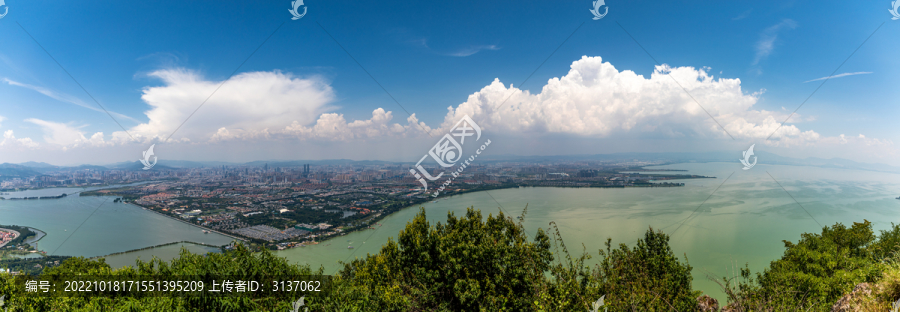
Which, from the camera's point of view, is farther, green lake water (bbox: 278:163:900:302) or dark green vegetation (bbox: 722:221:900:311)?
green lake water (bbox: 278:163:900:302)

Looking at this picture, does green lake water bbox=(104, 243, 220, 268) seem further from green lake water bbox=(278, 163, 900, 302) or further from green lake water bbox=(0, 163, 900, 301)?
green lake water bbox=(278, 163, 900, 302)

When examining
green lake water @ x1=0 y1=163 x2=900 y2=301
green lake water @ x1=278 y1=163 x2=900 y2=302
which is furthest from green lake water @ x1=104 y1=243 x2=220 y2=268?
green lake water @ x1=278 y1=163 x2=900 y2=302

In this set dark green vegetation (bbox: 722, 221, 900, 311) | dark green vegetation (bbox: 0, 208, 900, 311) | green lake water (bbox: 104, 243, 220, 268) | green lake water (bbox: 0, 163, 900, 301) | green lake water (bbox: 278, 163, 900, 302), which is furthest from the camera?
green lake water (bbox: 278, 163, 900, 302)

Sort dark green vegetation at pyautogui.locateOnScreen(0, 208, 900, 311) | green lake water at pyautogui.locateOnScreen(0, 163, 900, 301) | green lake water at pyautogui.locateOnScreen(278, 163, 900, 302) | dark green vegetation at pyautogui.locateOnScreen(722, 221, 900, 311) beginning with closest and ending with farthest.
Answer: dark green vegetation at pyautogui.locateOnScreen(0, 208, 900, 311), dark green vegetation at pyautogui.locateOnScreen(722, 221, 900, 311), green lake water at pyautogui.locateOnScreen(0, 163, 900, 301), green lake water at pyautogui.locateOnScreen(278, 163, 900, 302)

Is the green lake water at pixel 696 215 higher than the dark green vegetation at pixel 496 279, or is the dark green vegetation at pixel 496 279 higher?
the dark green vegetation at pixel 496 279

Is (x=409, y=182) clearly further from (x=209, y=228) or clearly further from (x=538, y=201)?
(x=209, y=228)

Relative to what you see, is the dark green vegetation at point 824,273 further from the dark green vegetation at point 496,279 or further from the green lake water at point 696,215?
the green lake water at point 696,215

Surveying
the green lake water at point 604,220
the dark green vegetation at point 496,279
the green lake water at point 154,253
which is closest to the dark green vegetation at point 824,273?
the dark green vegetation at point 496,279

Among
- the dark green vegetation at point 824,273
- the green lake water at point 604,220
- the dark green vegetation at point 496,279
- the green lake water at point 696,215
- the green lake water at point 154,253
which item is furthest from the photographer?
the green lake water at point 696,215
